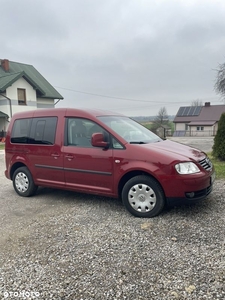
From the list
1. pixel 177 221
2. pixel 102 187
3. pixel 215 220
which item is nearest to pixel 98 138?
pixel 102 187

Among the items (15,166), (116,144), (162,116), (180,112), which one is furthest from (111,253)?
(162,116)

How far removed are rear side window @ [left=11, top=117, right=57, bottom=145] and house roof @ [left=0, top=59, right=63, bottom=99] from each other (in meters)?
19.1

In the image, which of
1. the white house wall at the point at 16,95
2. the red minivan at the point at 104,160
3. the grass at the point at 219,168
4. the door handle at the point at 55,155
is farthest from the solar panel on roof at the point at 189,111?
the door handle at the point at 55,155

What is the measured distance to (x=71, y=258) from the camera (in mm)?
3014

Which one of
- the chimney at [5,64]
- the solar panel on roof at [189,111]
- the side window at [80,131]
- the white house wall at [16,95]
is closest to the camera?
the side window at [80,131]

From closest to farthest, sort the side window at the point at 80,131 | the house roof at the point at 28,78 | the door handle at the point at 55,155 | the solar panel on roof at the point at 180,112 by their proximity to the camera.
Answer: the side window at the point at 80,131, the door handle at the point at 55,155, the house roof at the point at 28,78, the solar panel on roof at the point at 180,112

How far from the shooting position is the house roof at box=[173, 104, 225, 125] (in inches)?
1863

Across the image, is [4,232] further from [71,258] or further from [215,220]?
[215,220]

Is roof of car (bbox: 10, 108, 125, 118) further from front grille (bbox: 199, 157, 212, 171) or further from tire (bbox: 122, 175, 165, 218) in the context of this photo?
front grille (bbox: 199, 157, 212, 171)

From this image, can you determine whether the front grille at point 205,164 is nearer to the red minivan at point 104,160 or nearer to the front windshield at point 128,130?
the red minivan at point 104,160

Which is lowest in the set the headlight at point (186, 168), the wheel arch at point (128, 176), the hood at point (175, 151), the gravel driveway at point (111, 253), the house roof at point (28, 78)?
the gravel driveway at point (111, 253)

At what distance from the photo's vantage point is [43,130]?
17.1 feet

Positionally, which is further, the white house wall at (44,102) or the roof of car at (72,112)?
the white house wall at (44,102)

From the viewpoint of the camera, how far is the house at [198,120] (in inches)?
1801
